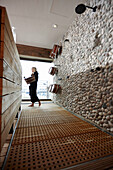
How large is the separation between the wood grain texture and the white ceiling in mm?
495

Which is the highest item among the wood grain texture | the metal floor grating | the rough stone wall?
the wood grain texture

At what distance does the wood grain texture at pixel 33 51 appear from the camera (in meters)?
4.36

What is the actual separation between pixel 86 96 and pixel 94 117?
0.47m

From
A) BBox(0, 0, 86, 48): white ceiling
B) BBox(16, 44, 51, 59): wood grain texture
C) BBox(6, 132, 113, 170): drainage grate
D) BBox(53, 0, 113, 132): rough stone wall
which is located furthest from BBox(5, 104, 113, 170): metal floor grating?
BBox(16, 44, 51, 59): wood grain texture

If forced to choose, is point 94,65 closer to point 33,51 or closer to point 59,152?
point 59,152

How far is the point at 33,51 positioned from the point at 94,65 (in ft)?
11.5

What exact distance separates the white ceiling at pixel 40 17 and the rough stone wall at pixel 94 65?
411 millimetres

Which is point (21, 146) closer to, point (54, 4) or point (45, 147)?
point (45, 147)

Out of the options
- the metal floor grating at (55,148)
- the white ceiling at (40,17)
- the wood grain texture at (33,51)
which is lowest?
the metal floor grating at (55,148)

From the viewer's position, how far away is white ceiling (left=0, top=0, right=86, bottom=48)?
226 cm

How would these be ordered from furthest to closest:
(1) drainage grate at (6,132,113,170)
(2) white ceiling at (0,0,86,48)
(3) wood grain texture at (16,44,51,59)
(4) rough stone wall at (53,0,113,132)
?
(3) wood grain texture at (16,44,51,59) < (2) white ceiling at (0,0,86,48) < (4) rough stone wall at (53,0,113,132) < (1) drainage grate at (6,132,113,170)

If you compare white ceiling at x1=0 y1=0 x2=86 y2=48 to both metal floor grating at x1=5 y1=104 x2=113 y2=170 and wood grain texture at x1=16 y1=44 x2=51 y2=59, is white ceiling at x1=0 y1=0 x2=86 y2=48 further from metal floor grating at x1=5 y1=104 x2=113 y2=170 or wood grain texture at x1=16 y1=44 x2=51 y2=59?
metal floor grating at x1=5 y1=104 x2=113 y2=170

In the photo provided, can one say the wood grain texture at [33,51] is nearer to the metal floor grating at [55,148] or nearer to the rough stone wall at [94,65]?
the rough stone wall at [94,65]

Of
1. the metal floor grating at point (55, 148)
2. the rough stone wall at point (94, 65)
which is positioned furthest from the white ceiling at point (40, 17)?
the metal floor grating at point (55, 148)
